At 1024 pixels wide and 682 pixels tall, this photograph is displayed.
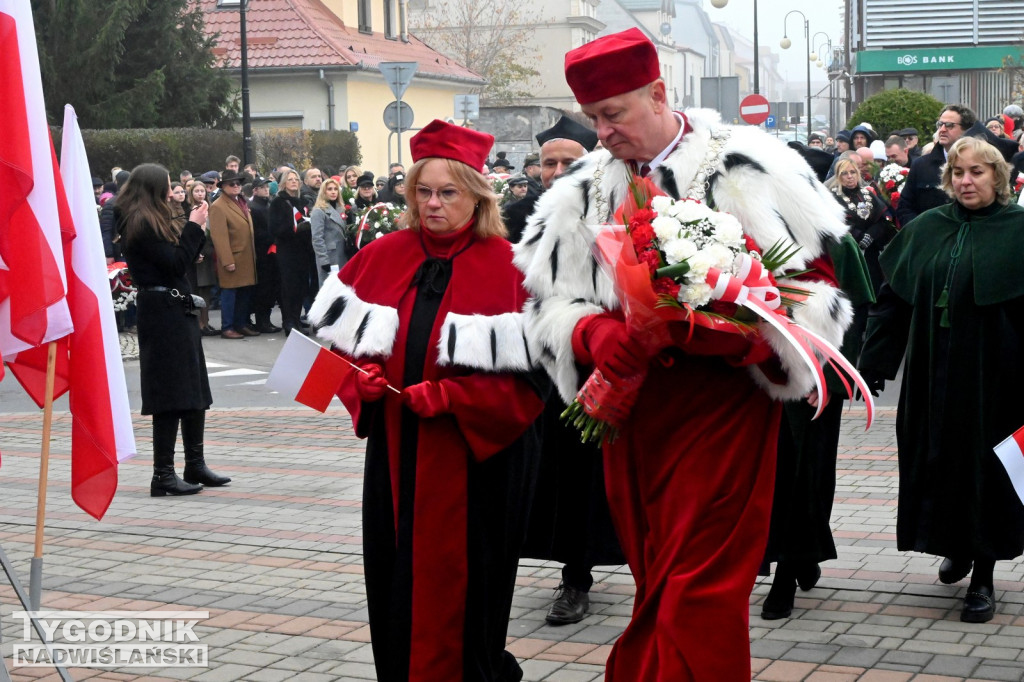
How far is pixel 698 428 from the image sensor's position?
3998 mm

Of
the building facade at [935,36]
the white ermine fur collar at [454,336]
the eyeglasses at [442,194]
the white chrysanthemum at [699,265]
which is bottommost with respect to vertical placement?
the white ermine fur collar at [454,336]

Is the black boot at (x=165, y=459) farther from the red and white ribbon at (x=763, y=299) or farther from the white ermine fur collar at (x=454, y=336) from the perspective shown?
the red and white ribbon at (x=763, y=299)

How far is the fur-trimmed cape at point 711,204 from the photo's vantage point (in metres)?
4.07

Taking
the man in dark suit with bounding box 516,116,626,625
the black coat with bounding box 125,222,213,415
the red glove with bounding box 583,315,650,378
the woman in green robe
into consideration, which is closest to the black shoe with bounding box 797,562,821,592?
the woman in green robe

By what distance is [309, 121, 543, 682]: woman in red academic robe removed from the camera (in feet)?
15.1

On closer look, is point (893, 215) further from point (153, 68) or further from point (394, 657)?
point (153, 68)

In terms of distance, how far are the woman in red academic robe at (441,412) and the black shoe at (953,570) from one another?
2392 mm

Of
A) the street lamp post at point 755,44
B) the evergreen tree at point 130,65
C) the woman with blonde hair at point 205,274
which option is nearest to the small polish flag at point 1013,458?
the woman with blonde hair at point 205,274

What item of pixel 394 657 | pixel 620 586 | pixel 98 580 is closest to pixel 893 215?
pixel 620 586

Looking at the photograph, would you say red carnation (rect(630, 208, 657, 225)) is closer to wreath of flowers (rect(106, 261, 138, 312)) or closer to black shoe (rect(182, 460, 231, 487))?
black shoe (rect(182, 460, 231, 487))

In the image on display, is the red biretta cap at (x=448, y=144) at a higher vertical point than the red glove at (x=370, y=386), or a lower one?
higher

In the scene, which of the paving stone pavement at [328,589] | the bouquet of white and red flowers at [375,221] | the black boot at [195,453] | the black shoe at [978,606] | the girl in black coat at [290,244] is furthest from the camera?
the girl in black coat at [290,244]

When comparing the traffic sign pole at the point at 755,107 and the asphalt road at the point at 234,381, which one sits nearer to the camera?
the asphalt road at the point at 234,381

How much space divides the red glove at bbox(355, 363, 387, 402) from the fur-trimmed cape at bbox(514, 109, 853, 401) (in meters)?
0.50
